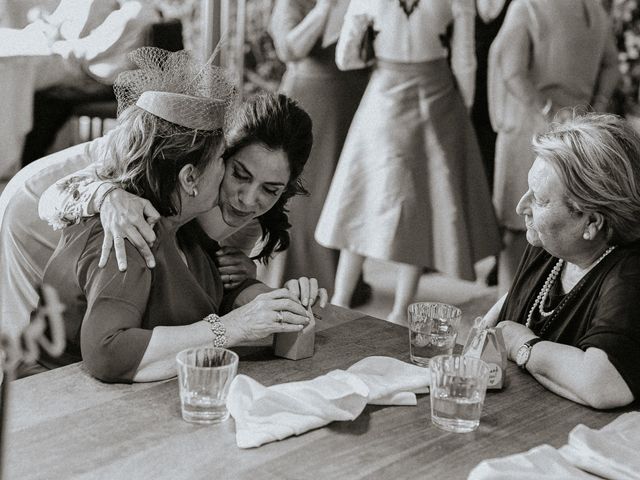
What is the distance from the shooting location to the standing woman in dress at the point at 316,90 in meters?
3.71

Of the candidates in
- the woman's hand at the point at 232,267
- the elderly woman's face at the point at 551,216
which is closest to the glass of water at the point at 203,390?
the woman's hand at the point at 232,267

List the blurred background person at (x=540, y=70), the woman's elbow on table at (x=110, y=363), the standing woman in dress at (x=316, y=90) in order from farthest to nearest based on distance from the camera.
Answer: the standing woman in dress at (x=316, y=90) < the blurred background person at (x=540, y=70) < the woman's elbow on table at (x=110, y=363)

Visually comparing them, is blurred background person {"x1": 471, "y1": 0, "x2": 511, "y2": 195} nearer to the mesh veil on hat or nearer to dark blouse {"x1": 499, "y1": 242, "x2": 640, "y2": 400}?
dark blouse {"x1": 499, "y1": 242, "x2": 640, "y2": 400}

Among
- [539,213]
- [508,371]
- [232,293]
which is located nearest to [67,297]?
[232,293]

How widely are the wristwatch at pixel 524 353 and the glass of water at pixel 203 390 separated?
749 millimetres

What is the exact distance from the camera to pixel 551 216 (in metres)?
2.00

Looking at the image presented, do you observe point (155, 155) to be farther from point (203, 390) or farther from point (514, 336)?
point (514, 336)

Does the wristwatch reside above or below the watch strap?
below

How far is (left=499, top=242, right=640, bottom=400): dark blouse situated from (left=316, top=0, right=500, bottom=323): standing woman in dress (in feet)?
4.70

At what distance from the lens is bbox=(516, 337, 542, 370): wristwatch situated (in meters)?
1.85

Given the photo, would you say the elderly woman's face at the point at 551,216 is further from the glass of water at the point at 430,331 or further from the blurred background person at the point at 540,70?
the blurred background person at the point at 540,70

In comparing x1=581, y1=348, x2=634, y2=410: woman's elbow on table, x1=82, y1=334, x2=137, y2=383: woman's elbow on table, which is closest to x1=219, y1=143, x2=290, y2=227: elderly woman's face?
x1=82, y1=334, x2=137, y2=383: woman's elbow on table

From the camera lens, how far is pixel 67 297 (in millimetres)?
1886

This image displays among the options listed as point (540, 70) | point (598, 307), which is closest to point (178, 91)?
point (598, 307)
